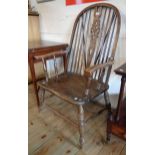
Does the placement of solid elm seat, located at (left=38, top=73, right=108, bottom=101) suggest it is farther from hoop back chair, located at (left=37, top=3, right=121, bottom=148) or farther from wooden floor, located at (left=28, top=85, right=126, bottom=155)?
wooden floor, located at (left=28, top=85, right=126, bottom=155)

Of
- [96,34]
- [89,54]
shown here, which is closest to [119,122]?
[89,54]

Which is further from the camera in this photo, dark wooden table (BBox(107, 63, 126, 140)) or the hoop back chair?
the hoop back chair

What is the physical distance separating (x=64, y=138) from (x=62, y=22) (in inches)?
52.3

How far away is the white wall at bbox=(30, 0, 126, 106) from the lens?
58.6 inches

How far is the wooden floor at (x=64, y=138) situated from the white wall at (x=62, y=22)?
0.49 m

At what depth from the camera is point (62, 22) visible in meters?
1.93

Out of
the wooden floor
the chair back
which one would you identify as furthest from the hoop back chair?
the wooden floor

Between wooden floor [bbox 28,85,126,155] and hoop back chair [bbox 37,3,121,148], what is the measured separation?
0.38 feet

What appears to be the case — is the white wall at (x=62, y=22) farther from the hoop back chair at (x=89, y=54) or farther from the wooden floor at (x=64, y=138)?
the wooden floor at (x=64, y=138)

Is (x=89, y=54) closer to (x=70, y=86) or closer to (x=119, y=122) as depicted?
(x=70, y=86)
